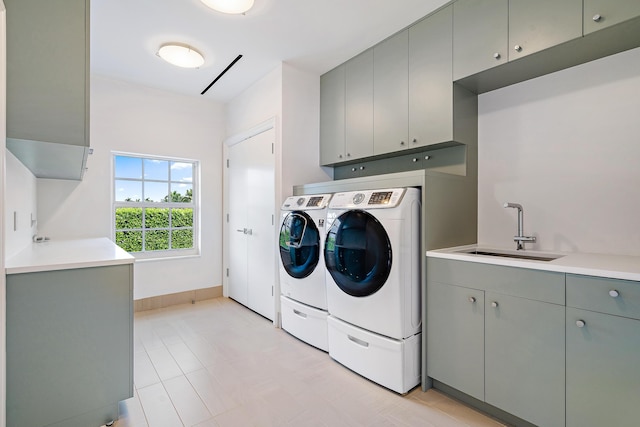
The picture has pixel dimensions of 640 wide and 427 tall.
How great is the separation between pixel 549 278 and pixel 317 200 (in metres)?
1.59

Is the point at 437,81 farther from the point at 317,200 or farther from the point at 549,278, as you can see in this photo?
the point at 549,278

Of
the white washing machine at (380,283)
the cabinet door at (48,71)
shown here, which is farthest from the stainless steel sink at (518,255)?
the cabinet door at (48,71)

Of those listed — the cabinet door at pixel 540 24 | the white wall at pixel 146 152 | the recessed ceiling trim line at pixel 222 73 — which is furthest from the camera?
the white wall at pixel 146 152

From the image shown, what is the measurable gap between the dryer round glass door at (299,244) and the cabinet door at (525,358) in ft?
4.20

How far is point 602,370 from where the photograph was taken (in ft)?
4.21

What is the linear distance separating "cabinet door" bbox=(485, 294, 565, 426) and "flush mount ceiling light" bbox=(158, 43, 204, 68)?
287 centimetres

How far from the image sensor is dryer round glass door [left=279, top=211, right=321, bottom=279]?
2.47 metres

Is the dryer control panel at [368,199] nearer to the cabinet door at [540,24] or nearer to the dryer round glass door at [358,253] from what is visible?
the dryer round glass door at [358,253]

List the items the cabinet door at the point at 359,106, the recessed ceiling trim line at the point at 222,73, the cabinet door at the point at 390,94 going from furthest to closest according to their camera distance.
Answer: the recessed ceiling trim line at the point at 222,73 → the cabinet door at the point at 359,106 → the cabinet door at the point at 390,94

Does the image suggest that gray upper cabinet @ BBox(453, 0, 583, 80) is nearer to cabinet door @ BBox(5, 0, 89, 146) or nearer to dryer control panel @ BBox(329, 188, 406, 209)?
dryer control panel @ BBox(329, 188, 406, 209)

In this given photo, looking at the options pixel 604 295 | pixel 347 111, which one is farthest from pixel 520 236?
pixel 347 111

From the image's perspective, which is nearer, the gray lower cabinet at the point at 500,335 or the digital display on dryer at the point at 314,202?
the gray lower cabinet at the point at 500,335

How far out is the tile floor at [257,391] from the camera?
1.65 m

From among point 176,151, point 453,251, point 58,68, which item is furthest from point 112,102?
point 453,251
